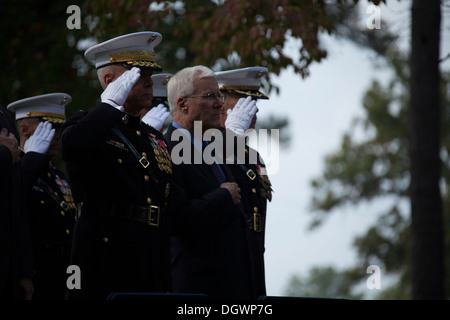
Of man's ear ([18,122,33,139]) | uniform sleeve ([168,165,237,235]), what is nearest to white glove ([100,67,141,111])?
uniform sleeve ([168,165,237,235])

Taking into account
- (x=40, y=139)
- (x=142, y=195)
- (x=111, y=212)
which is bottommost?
(x=111, y=212)

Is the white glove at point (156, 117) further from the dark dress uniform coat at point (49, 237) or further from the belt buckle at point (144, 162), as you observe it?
the belt buckle at point (144, 162)

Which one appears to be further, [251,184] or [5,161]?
[251,184]

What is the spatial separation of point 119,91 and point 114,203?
2.01 feet

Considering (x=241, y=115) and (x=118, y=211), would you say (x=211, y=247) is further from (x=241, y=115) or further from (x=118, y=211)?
(x=241, y=115)

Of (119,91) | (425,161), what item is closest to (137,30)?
(425,161)

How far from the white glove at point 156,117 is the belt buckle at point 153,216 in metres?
1.62

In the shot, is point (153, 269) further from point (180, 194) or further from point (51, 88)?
point (51, 88)

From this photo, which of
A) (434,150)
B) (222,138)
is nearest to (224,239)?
(222,138)

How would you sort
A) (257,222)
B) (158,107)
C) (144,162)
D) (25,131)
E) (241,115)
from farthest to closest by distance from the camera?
(25,131) < (158,107) < (241,115) < (257,222) < (144,162)

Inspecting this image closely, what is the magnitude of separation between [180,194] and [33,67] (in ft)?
25.5

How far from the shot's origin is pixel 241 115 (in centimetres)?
634

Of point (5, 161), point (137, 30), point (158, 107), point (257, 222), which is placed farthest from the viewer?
point (137, 30)

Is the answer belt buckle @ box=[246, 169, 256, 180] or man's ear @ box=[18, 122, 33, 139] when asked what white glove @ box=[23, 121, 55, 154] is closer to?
man's ear @ box=[18, 122, 33, 139]
